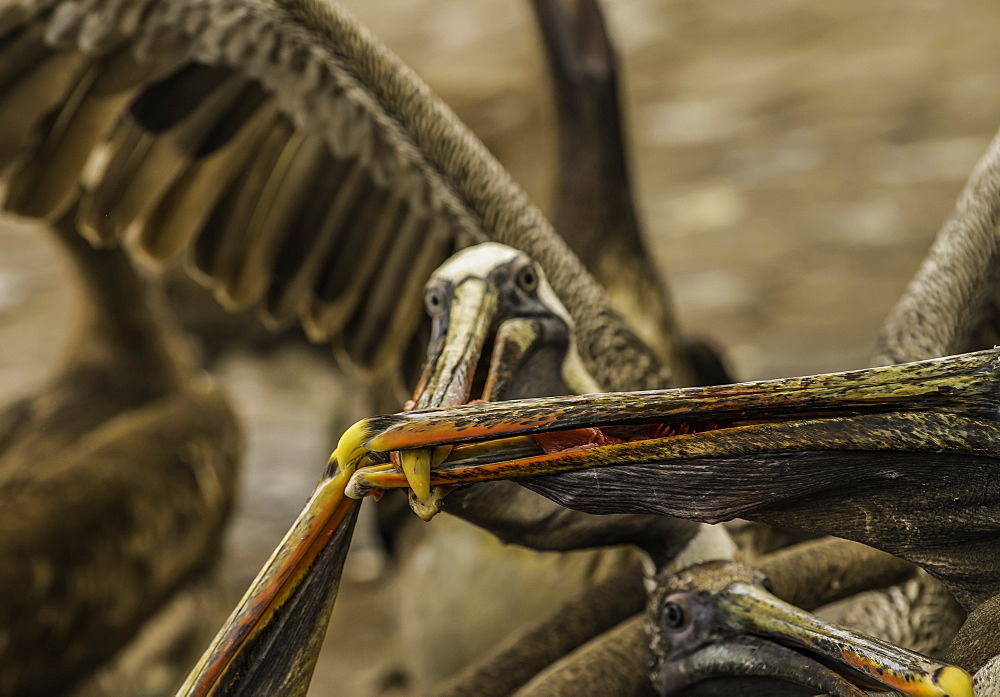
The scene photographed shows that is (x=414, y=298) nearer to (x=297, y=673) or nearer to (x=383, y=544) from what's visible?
(x=383, y=544)

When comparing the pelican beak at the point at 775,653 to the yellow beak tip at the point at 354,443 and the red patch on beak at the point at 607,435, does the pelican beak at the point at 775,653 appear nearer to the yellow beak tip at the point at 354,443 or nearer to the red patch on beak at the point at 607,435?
the red patch on beak at the point at 607,435

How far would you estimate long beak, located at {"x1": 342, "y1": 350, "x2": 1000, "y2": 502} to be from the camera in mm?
669

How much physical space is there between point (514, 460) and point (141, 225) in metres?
0.93

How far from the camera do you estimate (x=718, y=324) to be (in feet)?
10.6

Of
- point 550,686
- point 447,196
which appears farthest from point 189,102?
point 550,686

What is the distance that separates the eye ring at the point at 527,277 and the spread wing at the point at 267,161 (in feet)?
0.91

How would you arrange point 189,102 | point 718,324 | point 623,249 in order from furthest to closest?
point 718,324
point 623,249
point 189,102

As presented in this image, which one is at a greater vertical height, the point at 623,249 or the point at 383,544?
the point at 623,249

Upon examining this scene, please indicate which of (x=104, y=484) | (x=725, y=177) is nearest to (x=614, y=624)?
(x=104, y=484)

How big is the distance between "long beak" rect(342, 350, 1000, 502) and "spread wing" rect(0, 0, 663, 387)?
0.58 m

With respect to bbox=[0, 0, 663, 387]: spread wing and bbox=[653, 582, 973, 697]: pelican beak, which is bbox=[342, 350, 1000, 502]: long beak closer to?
bbox=[653, 582, 973, 697]: pelican beak

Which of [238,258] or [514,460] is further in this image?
[238,258]

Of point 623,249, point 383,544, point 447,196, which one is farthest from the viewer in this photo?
point 383,544

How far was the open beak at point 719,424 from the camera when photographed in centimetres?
67
